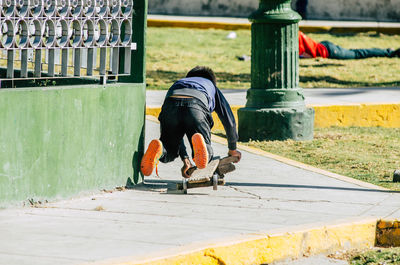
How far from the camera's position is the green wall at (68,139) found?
5.90 metres

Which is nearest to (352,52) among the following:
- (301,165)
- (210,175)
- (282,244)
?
(301,165)

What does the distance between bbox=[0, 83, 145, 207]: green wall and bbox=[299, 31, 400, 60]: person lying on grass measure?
11.0 metres

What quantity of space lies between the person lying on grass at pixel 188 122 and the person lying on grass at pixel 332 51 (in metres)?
10.5

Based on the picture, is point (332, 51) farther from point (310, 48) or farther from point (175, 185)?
point (175, 185)

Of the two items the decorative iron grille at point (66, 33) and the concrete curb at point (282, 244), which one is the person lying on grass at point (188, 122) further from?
the concrete curb at point (282, 244)

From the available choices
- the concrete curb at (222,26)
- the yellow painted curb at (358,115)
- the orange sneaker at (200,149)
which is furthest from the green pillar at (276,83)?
the concrete curb at (222,26)

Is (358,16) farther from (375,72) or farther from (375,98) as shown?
(375,98)

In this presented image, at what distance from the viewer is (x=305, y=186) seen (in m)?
7.11

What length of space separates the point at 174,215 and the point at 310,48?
12429 millimetres

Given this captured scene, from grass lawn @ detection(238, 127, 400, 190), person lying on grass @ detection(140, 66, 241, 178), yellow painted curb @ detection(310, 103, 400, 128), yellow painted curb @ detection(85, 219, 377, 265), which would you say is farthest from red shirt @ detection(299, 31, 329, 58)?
yellow painted curb @ detection(85, 219, 377, 265)

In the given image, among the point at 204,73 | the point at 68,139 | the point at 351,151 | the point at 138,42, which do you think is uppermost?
the point at 138,42

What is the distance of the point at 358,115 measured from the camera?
11.6 metres

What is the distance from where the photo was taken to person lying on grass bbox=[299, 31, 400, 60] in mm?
17812

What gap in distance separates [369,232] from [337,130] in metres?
5.17
